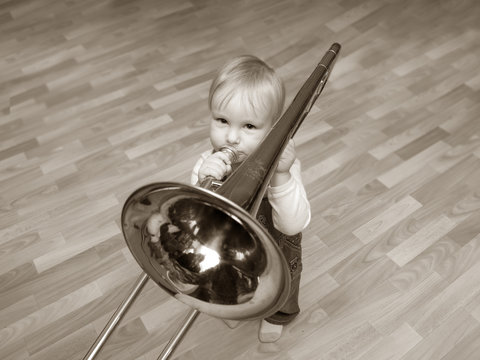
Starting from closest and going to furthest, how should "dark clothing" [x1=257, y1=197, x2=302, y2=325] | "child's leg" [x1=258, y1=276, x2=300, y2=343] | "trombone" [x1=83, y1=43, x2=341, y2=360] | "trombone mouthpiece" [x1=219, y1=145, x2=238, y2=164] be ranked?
"trombone" [x1=83, y1=43, x2=341, y2=360] < "trombone mouthpiece" [x1=219, y1=145, x2=238, y2=164] < "dark clothing" [x1=257, y1=197, x2=302, y2=325] < "child's leg" [x1=258, y1=276, x2=300, y2=343]

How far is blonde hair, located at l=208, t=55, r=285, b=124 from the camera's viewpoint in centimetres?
81

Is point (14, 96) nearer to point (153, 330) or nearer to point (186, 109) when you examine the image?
point (186, 109)

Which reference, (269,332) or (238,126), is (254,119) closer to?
(238,126)

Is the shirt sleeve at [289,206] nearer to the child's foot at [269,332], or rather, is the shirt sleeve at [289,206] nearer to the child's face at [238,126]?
the child's face at [238,126]

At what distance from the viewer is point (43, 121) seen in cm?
189

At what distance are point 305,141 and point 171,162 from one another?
556mm

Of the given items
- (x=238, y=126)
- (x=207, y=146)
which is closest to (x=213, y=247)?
(x=238, y=126)

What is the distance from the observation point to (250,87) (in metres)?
0.81

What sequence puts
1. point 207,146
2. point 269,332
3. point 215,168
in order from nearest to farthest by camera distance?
point 215,168, point 269,332, point 207,146

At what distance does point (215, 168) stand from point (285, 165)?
0.56ft

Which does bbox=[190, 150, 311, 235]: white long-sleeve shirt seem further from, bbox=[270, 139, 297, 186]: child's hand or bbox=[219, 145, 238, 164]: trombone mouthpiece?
bbox=[219, 145, 238, 164]: trombone mouthpiece

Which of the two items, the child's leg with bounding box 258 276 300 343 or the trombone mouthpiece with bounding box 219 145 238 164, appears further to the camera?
the child's leg with bounding box 258 276 300 343

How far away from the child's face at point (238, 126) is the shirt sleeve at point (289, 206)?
102 mm

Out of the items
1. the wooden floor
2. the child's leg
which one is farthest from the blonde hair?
the wooden floor
